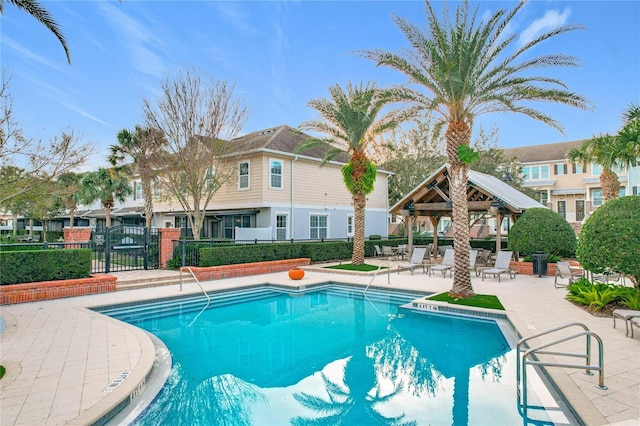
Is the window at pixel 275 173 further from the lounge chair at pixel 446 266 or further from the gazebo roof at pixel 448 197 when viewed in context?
the lounge chair at pixel 446 266

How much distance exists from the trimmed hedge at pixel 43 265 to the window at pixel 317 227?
1448 centimetres

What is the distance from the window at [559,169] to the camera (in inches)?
1672

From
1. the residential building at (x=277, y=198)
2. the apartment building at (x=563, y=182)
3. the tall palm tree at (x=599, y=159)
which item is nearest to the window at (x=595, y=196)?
the apartment building at (x=563, y=182)

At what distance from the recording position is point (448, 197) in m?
20.6

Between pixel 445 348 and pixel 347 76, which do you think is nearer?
pixel 445 348

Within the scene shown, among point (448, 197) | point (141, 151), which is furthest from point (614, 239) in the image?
point (141, 151)

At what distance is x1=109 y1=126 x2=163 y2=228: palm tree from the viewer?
20.6 metres

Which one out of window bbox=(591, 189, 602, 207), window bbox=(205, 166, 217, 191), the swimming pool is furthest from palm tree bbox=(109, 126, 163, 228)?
window bbox=(591, 189, 602, 207)

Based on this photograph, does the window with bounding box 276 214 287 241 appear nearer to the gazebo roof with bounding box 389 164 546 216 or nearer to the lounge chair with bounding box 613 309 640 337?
the gazebo roof with bounding box 389 164 546 216

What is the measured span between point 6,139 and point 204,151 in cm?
833

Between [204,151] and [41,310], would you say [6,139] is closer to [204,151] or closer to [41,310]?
[41,310]

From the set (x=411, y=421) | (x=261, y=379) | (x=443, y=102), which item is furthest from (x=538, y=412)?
(x=443, y=102)

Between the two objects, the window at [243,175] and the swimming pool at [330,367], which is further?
the window at [243,175]

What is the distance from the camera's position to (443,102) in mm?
11844
